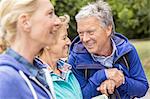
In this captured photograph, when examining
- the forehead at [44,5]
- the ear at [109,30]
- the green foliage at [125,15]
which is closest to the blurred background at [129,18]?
the green foliage at [125,15]

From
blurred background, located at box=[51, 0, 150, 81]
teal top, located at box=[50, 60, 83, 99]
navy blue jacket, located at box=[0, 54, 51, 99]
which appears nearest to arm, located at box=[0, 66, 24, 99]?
navy blue jacket, located at box=[0, 54, 51, 99]

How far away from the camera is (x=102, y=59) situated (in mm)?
3074

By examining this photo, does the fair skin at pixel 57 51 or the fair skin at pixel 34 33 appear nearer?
the fair skin at pixel 34 33

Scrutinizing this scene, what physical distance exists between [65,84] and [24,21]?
773 millimetres

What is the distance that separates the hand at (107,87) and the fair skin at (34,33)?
905 millimetres

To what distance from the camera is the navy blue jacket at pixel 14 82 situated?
1979 mm

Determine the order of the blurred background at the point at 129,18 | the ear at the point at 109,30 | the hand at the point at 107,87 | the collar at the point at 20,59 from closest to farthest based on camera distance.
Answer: the collar at the point at 20,59 < the hand at the point at 107,87 < the ear at the point at 109,30 < the blurred background at the point at 129,18

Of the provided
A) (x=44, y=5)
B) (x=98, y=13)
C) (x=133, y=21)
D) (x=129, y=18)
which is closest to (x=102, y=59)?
(x=98, y=13)

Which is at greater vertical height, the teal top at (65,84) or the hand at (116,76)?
the teal top at (65,84)

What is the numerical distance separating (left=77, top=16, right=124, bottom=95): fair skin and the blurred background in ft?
46.6

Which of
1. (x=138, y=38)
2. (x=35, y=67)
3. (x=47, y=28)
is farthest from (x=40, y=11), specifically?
(x=138, y=38)

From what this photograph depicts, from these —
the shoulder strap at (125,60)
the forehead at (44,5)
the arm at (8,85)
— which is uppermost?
the forehead at (44,5)

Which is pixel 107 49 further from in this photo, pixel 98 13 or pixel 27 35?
pixel 27 35

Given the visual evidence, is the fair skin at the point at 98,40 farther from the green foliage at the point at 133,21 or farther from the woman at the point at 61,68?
the green foliage at the point at 133,21
